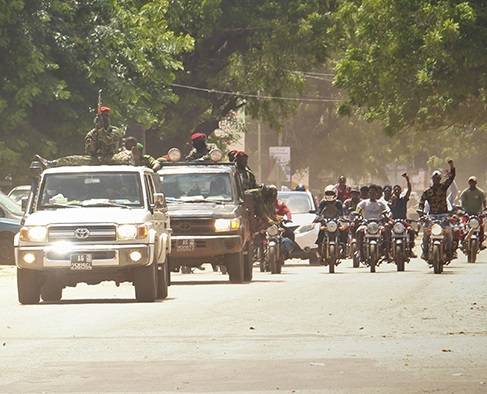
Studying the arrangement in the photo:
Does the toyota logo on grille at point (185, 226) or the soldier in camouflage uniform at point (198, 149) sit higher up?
the soldier in camouflage uniform at point (198, 149)

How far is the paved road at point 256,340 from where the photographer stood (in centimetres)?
1370

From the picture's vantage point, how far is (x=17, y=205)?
4203 cm

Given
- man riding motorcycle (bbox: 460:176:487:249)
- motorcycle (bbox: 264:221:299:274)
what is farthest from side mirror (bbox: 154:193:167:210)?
man riding motorcycle (bbox: 460:176:487:249)

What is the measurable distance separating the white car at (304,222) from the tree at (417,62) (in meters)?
8.72

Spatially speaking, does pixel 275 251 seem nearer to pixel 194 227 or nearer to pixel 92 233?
pixel 194 227

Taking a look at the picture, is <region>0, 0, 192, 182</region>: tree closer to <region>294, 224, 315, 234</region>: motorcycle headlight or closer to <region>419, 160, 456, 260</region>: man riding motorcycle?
<region>294, 224, 315, 234</region>: motorcycle headlight

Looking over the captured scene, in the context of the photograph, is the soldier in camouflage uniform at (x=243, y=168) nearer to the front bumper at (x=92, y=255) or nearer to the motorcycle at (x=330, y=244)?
the motorcycle at (x=330, y=244)

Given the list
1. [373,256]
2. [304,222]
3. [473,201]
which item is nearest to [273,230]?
[373,256]

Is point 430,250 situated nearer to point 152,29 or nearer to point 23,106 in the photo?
point 23,106

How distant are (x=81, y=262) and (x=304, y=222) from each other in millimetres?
21184

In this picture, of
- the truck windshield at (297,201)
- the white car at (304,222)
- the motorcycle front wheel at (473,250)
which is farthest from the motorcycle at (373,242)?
the truck windshield at (297,201)

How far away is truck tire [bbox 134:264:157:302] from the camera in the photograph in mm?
24703

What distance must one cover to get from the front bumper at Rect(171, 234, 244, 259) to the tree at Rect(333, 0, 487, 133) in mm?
23385

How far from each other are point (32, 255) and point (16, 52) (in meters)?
25.1
